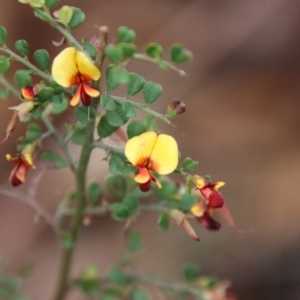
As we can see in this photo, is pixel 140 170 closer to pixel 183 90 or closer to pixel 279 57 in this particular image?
pixel 183 90

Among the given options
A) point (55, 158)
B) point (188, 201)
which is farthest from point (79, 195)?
point (188, 201)

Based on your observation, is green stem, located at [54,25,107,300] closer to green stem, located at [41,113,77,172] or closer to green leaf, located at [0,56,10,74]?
green stem, located at [41,113,77,172]

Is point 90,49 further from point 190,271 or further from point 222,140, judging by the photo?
point 222,140

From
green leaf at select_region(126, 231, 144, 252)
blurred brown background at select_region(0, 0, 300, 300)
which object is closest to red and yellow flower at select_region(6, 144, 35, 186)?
green leaf at select_region(126, 231, 144, 252)

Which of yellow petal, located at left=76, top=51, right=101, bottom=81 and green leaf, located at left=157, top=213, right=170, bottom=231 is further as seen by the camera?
green leaf, located at left=157, top=213, right=170, bottom=231

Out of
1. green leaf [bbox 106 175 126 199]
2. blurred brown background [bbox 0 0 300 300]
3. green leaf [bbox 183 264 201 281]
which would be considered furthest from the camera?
blurred brown background [bbox 0 0 300 300]

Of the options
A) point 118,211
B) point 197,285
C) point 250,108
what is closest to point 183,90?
point 250,108
